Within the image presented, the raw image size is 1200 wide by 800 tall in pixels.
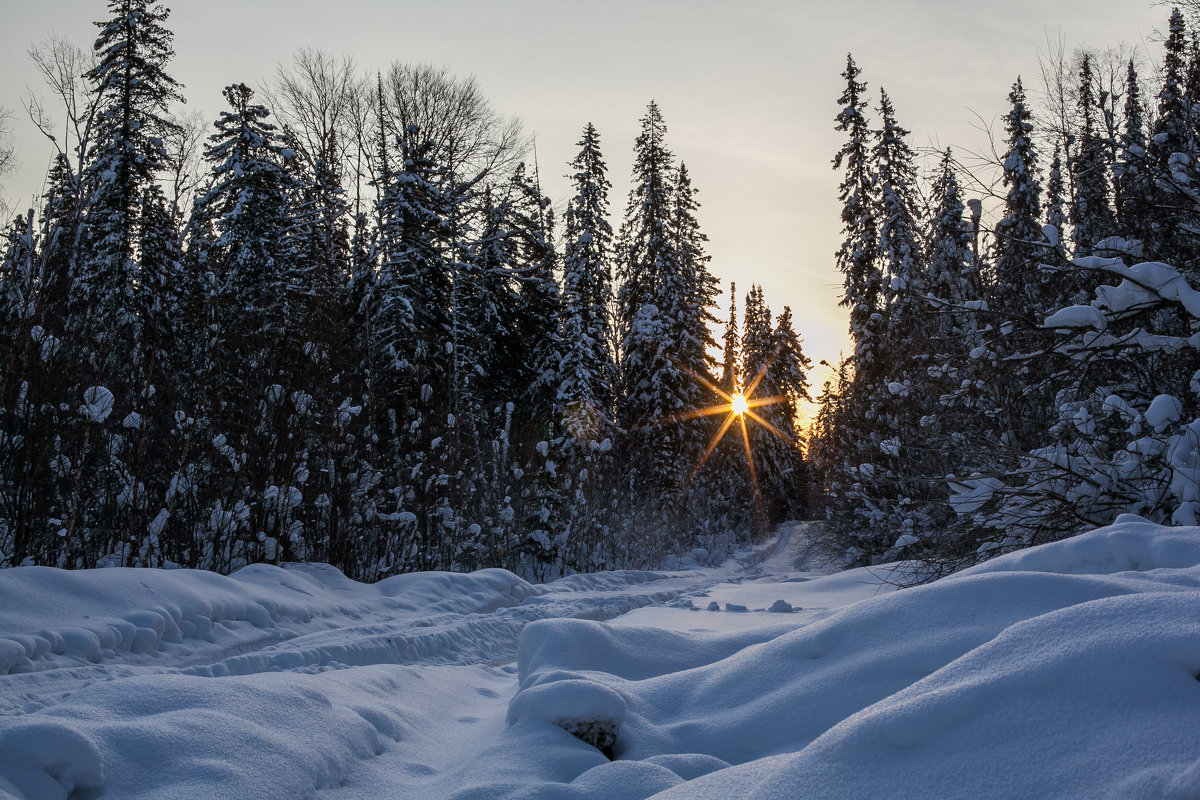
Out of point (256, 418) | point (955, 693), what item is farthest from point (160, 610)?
point (955, 693)

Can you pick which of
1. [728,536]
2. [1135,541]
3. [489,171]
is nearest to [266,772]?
[1135,541]

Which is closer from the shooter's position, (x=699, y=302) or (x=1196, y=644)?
(x=1196, y=644)

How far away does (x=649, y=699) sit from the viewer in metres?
3.25

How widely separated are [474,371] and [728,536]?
9.15 metres

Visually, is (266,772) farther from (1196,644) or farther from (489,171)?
(489,171)

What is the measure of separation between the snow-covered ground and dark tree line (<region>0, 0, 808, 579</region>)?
2.51 metres

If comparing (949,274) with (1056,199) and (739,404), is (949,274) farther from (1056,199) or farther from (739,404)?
(739,404)

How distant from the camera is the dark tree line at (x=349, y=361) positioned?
7.28 metres

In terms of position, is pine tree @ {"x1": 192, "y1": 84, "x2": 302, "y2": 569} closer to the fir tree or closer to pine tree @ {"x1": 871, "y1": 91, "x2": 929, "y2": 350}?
the fir tree

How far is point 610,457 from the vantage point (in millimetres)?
16094

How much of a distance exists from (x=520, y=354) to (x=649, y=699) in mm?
22350

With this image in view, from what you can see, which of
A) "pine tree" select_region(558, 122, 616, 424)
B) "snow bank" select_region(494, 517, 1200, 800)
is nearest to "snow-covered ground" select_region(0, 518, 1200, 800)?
"snow bank" select_region(494, 517, 1200, 800)

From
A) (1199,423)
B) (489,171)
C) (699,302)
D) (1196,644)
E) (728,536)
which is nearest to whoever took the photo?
(1196,644)

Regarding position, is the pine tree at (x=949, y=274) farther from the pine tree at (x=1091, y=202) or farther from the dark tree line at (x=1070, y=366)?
the pine tree at (x=1091, y=202)
